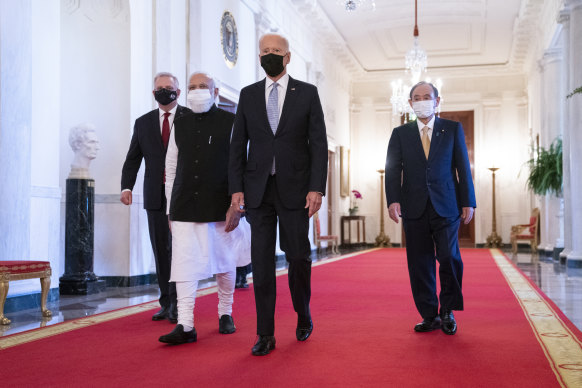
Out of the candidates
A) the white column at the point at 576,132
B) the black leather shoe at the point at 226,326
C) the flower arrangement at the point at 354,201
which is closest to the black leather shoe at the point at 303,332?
the black leather shoe at the point at 226,326

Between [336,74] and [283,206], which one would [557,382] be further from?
[336,74]

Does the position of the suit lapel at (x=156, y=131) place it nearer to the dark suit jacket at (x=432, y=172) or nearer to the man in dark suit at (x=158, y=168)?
the man in dark suit at (x=158, y=168)

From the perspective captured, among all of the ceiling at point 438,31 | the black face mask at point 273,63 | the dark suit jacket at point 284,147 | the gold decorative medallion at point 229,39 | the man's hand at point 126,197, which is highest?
the ceiling at point 438,31

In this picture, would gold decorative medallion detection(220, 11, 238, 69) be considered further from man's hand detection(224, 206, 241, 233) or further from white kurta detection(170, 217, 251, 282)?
man's hand detection(224, 206, 241, 233)

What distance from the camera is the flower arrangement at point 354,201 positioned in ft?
54.6

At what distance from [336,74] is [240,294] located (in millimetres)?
11329

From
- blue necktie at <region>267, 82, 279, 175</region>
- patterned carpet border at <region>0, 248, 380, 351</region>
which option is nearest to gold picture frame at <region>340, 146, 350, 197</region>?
patterned carpet border at <region>0, 248, 380, 351</region>

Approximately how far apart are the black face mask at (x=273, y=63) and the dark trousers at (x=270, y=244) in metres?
0.54

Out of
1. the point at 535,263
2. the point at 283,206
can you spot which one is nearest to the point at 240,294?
the point at 283,206

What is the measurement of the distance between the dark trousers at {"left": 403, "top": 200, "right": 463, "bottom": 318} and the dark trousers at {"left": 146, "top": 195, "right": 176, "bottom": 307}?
1.55 metres

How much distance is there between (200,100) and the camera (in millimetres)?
3598

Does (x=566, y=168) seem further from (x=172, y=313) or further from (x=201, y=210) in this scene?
(x=201, y=210)

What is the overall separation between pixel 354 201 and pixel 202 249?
14.3 meters

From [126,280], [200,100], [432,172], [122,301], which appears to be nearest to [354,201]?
[126,280]
